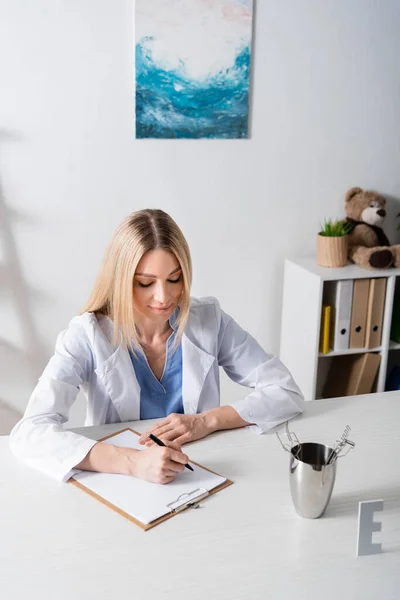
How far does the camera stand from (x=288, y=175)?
2.92 meters

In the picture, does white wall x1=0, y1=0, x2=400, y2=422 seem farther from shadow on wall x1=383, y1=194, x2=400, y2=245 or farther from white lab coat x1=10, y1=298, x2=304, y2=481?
white lab coat x1=10, y1=298, x2=304, y2=481

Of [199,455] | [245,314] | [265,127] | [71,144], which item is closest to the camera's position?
[199,455]

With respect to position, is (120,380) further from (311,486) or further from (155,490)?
(311,486)

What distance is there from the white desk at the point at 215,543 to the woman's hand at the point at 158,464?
100 mm

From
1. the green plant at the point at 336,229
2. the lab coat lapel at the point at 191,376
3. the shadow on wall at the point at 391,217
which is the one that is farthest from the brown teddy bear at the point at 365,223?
the lab coat lapel at the point at 191,376

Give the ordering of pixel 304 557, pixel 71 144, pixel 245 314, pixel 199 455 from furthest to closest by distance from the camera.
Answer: pixel 245 314 < pixel 71 144 < pixel 199 455 < pixel 304 557

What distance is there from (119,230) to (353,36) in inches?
69.6

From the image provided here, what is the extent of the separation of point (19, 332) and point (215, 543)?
69.1 inches

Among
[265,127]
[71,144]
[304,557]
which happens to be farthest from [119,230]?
[265,127]

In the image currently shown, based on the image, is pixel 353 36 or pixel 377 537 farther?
pixel 353 36

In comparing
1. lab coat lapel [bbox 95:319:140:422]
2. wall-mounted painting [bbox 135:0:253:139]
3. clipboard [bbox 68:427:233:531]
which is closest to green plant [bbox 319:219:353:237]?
wall-mounted painting [bbox 135:0:253:139]

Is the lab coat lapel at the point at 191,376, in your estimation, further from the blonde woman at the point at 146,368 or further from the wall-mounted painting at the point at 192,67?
the wall-mounted painting at the point at 192,67

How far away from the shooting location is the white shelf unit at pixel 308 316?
277cm

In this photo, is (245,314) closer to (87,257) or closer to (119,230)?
(87,257)
